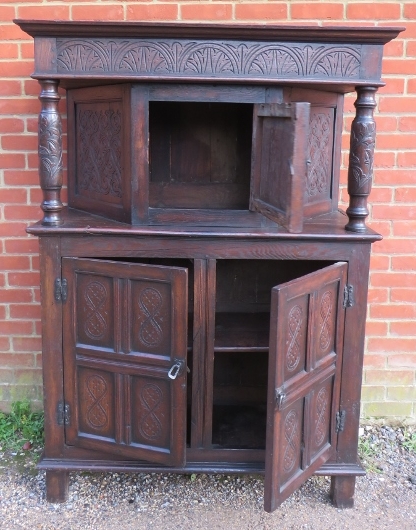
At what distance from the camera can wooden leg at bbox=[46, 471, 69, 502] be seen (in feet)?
8.58

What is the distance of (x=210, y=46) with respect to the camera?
87.1 inches

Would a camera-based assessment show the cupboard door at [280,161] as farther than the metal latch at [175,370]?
No

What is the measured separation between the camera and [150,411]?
241 centimetres

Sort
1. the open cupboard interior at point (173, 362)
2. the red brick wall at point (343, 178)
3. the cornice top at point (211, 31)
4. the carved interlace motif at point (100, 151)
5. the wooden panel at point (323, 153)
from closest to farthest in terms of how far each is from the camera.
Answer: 1. the cornice top at point (211, 31)
2. the open cupboard interior at point (173, 362)
3. the carved interlace motif at point (100, 151)
4. the wooden panel at point (323, 153)
5. the red brick wall at point (343, 178)

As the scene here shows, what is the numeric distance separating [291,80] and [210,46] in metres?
0.34

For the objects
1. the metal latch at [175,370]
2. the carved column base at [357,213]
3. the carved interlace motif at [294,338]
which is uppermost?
the carved column base at [357,213]

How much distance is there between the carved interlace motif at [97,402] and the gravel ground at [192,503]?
43cm

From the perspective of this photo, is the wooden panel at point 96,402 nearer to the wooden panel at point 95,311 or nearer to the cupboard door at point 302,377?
the wooden panel at point 95,311

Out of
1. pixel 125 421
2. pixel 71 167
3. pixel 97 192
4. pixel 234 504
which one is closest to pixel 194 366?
pixel 125 421

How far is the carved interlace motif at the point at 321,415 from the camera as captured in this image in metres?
2.45

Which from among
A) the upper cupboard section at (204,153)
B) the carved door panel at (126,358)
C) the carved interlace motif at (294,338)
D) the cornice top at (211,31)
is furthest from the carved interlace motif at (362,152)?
the carved door panel at (126,358)

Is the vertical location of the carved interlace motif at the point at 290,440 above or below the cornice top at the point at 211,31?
below

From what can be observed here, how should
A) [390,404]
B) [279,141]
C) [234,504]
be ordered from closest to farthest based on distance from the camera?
[279,141], [234,504], [390,404]

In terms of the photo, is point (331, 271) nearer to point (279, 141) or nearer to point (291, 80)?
point (279, 141)
